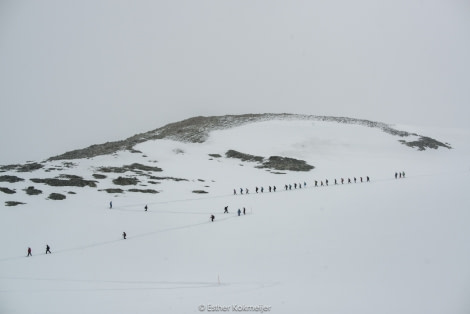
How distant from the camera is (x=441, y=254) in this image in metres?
20.6

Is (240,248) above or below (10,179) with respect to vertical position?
below

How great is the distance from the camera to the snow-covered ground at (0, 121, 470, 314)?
55.1 ft

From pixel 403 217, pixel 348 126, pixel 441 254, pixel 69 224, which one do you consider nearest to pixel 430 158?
pixel 348 126

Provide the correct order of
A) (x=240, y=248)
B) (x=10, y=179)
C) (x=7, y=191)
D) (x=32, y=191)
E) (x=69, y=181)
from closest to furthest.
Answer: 1. (x=240, y=248)
2. (x=7, y=191)
3. (x=32, y=191)
4. (x=10, y=179)
5. (x=69, y=181)

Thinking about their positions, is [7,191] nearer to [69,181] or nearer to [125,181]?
[69,181]

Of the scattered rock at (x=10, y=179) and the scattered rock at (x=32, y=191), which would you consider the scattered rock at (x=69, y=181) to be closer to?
the scattered rock at (x=10, y=179)

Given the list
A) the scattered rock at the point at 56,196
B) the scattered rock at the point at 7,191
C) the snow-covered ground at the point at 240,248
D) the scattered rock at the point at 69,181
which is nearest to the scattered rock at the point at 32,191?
the snow-covered ground at the point at 240,248

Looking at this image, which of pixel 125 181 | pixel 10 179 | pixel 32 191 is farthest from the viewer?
pixel 125 181

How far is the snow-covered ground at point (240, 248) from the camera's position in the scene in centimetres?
1680

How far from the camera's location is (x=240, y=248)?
2444cm

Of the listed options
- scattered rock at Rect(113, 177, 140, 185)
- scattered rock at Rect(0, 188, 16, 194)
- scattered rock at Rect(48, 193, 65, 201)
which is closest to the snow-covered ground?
scattered rock at Rect(0, 188, 16, 194)

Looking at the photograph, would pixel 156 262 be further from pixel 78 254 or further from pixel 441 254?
pixel 441 254

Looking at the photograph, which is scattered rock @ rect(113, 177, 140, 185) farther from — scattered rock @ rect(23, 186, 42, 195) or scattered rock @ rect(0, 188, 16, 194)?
scattered rock @ rect(0, 188, 16, 194)

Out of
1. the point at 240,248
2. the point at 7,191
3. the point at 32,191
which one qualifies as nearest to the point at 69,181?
the point at 32,191
